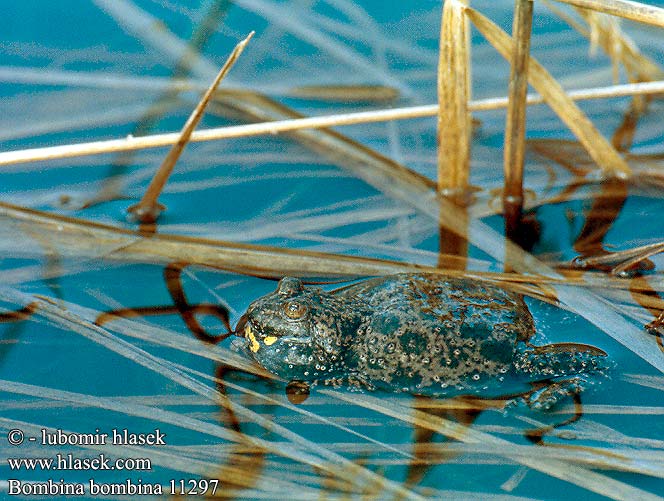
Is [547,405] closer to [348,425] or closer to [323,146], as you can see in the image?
[348,425]

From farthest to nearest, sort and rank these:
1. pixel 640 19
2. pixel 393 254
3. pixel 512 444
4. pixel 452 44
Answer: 1. pixel 393 254
2. pixel 452 44
3. pixel 640 19
4. pixel 512 444

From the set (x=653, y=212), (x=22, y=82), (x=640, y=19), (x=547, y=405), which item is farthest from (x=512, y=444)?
(x=22, y=82)

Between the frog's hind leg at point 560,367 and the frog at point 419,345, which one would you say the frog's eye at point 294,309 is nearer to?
the frog at point 419,345

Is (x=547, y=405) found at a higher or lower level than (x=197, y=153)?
lower

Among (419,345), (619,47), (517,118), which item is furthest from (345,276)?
(619,47)

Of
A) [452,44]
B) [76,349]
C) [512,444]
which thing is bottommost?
[512,444]

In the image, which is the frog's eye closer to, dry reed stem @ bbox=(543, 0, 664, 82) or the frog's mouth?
the frog's mouth

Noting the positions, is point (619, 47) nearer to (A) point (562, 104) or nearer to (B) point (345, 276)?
(A) point (562, 104)
